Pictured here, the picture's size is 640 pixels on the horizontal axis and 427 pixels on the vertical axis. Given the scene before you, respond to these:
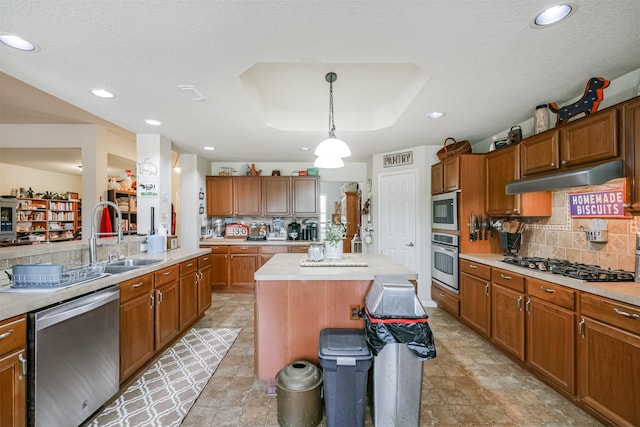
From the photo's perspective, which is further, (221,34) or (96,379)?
(96,379)

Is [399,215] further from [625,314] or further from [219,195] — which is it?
[219,195]

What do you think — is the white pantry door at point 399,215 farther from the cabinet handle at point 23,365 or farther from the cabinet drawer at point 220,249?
the cabinet handle at point 23,365

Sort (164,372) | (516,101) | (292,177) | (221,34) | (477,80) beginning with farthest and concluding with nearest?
(292,177), (516,101), (164,372), (477,80), (221,34)

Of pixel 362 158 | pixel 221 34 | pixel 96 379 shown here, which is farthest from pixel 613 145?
pixel 96 379

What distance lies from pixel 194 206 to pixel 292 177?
1839 millimetres

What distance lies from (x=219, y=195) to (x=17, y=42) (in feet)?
12.2

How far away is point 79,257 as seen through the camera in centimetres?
242

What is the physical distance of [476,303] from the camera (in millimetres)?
3074

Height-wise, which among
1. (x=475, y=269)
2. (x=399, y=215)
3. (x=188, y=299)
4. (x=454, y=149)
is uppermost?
(x=454, y=149)

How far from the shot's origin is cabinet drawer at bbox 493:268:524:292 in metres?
2.43

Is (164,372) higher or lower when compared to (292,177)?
lower

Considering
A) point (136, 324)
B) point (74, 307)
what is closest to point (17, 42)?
point (74, 307)

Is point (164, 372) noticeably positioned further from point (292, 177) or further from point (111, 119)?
point (292, 177)

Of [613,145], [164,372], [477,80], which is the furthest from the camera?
[164,372]
